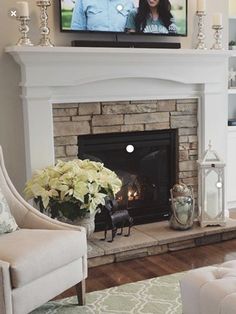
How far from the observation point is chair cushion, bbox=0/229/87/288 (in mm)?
2490

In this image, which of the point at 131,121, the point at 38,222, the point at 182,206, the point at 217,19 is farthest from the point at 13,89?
the point at 217,19

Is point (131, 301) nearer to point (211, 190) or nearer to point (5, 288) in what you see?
point (5, 288)

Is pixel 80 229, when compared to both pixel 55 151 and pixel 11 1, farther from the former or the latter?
pixel 11 1

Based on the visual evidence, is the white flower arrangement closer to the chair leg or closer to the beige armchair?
the beige armchair

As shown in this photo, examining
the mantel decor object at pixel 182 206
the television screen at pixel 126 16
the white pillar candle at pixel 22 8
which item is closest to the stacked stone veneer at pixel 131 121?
the mantel decor object at pixel 182 206

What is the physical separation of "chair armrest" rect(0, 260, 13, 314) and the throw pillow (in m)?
0.49

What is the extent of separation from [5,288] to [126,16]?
2.39 meters

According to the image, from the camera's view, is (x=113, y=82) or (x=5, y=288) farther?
(x=113, y=82)

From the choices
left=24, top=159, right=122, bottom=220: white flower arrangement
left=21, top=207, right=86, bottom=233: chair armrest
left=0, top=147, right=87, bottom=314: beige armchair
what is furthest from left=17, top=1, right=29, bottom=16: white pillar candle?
left=21, top=207, right=86, bottom=233: chair armrest

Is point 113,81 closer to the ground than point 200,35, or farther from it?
closer to the ground

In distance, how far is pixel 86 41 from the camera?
3.76m

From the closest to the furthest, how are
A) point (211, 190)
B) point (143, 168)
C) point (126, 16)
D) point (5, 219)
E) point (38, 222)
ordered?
1. point (5, 219)
2. point (38, 222)
3. point (126, 16)
4. point (211, 190)
5. point (143, 168)

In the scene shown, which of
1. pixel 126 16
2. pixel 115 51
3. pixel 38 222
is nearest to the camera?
pixel 38 222

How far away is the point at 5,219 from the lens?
115 inches
